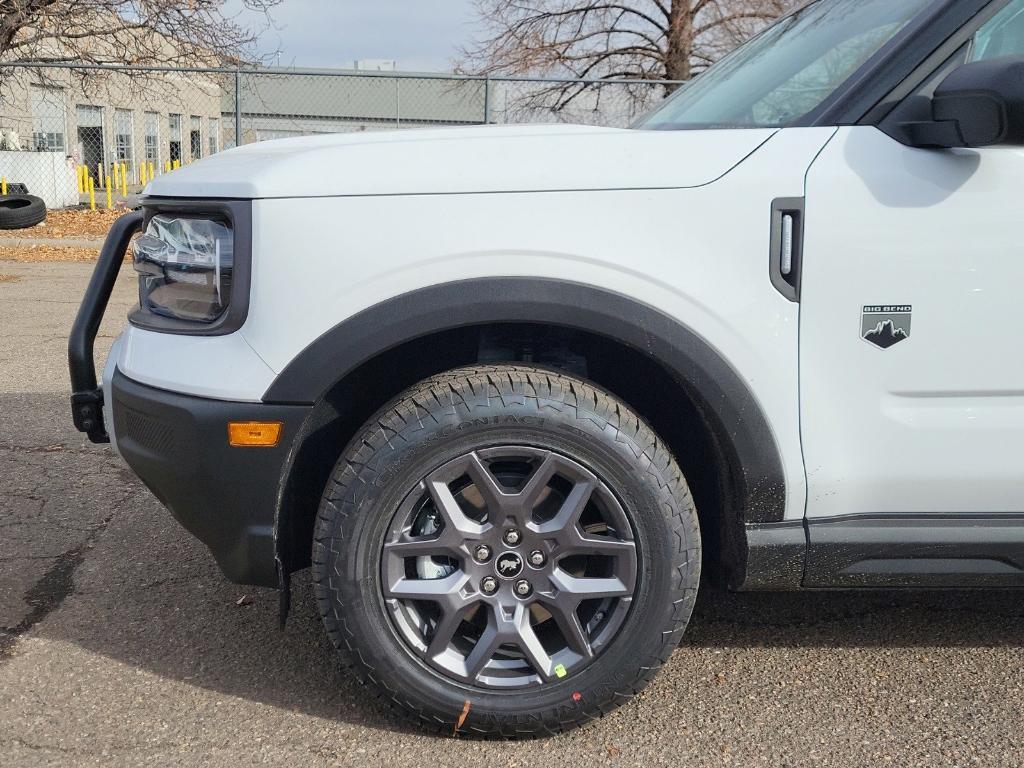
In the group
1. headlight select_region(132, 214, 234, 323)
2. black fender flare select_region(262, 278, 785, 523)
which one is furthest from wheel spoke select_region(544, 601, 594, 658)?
headlight select_region(132, 214, 234, 323)

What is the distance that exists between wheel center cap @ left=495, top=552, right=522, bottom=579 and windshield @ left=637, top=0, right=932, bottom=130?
3.97ft

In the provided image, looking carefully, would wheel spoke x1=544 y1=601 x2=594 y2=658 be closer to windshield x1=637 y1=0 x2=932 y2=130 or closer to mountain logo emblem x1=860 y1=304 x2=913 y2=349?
mountain logo emblem x1=860 y1=304 x2=913 y2=349

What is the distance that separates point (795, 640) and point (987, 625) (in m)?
0.63

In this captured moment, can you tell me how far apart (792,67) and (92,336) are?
2072mm

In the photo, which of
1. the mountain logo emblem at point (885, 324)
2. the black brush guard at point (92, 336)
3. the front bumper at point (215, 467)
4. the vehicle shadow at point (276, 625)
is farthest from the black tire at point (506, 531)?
the black brush guard at point (92, 336)

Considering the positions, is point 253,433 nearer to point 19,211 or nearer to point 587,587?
point 587,587

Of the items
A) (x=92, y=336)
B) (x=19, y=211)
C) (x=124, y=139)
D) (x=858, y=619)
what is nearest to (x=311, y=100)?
(x=19, y=211)

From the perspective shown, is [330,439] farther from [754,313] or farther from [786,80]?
[786,80]

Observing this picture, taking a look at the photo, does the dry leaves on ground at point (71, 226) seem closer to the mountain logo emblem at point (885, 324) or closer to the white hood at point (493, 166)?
the white hood at point (493, 166)

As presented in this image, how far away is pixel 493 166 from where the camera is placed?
86.7 inches

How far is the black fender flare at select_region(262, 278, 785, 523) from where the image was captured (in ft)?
7.12

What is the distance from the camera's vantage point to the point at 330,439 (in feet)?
8.11

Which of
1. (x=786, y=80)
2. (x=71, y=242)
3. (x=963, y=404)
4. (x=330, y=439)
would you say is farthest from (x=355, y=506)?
(x=71, y=242)

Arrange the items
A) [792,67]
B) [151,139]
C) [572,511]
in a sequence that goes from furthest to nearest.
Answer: [151,139], [792,67], [572,511]
